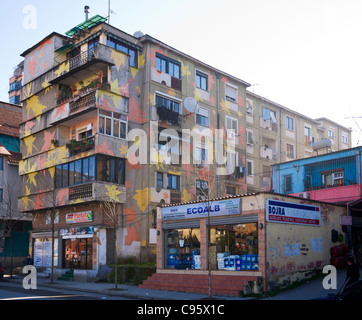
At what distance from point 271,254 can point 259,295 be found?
2116 millimetres

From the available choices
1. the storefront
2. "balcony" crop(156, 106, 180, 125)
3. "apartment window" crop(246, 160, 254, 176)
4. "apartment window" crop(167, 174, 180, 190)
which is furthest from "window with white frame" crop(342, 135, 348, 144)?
the storefront

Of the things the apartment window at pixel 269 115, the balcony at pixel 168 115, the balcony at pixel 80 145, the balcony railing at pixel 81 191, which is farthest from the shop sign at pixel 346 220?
the apartment window at pixel 269 115

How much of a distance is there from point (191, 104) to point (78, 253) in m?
14.3

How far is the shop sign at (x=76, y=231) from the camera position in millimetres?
31341

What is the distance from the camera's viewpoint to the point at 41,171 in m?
36.6

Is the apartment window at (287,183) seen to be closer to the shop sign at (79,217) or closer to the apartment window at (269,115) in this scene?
the apartment window at (269,115)

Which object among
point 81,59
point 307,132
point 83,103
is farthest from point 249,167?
point 81,59

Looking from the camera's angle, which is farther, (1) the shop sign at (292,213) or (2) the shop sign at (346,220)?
(2) the shop sign at (346,220)

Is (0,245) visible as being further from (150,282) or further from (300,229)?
(300,229)

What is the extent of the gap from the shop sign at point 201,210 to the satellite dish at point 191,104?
11.8 meters

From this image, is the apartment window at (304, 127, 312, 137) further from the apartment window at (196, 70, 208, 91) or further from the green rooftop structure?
the green rooftop structure

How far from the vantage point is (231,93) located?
42.1 metres

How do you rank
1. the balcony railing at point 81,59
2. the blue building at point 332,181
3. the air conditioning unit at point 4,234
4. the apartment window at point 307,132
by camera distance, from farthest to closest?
the apartment window at point 307,132 → the air conditioning unit at point 4,234 → the balcony railing at point 81,59 → the blue building at point 332,181

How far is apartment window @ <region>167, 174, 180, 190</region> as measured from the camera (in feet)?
114
